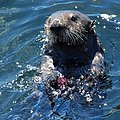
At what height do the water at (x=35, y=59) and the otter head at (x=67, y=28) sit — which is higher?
the otter head at (x=67, y=28)

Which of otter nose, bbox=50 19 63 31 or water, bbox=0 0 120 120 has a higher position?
otter nose, bbox=50 19 63 31

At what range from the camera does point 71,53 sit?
802 centimetres

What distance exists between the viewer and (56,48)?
794 centimetres

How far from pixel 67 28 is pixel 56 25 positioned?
1.06 ft

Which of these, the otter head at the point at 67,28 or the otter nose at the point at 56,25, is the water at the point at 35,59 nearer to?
the otter head at the point at 67,28

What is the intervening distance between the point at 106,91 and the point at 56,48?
1.11 meters

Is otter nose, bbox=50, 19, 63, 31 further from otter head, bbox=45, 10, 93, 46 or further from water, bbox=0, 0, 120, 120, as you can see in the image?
A: water, bbox=0, 0, 120, 120

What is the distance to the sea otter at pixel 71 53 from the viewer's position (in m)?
7.56

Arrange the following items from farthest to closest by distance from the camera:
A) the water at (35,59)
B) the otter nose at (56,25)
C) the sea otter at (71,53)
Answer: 1. the sea otter at (71,53)
2. the otter nose at (56,25)
3. the water at (35,59)

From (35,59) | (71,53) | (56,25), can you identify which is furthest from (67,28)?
(35,59)

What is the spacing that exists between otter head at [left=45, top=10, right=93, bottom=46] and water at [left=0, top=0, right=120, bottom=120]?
85cm

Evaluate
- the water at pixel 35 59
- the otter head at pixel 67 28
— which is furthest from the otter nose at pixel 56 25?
the water at pixel 35 59

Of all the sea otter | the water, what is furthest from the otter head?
the water

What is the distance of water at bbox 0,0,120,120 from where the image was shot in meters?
7.03
